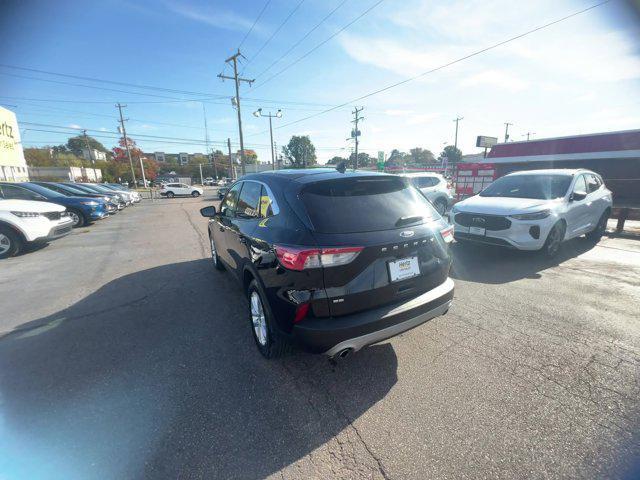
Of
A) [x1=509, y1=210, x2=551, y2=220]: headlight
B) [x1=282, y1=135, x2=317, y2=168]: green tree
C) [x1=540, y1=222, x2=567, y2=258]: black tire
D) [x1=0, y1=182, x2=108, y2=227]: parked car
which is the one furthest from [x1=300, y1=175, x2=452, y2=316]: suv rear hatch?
[x1=282, y1=135, x2=317, y2=168]: green tree

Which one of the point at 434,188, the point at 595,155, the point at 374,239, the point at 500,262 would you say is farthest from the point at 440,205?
the point at 595,155

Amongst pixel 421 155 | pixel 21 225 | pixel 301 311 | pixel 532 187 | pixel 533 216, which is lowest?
pixel 301 311

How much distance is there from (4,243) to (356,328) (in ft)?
28.4

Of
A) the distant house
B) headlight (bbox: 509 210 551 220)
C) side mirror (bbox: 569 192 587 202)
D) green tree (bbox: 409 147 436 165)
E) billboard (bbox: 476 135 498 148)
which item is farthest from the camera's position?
green tree (bbox: 409 147 436 165)

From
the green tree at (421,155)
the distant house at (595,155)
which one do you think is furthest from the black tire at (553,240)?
the green tree at (421,155)

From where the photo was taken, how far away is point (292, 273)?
7.09ft

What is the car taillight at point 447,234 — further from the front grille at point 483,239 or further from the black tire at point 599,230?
the black tire at point 599,230

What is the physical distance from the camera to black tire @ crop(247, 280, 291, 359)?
246cm

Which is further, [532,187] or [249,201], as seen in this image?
[532,187]

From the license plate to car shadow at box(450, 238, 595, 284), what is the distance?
277 centimetres

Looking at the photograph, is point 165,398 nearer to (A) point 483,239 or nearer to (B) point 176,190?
(A) point 483,239

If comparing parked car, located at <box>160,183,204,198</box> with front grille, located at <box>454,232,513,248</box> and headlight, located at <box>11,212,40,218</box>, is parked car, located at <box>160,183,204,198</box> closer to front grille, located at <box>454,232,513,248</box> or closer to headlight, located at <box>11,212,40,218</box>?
headlight, located at <box>11,212,40,218</box>

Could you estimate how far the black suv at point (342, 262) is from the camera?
211 centimetres

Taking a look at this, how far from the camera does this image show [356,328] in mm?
2115
